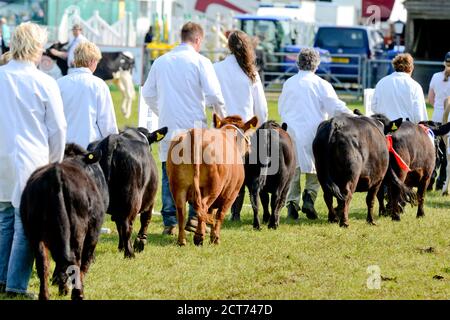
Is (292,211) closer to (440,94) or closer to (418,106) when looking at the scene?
(418,106)

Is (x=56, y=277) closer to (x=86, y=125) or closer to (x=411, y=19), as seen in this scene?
(x=86, y=125)

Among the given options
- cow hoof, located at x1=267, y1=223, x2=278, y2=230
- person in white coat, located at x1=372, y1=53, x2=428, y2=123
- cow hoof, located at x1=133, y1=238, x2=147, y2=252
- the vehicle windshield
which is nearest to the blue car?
the vehicle windshield

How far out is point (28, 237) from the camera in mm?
7629

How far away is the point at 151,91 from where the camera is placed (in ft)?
Result: 37.5

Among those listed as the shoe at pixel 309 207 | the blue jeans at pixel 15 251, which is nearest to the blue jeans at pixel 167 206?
the shoe at pixel 309 207

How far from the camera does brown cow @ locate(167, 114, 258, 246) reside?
33.9 ft

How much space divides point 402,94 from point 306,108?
140 cm

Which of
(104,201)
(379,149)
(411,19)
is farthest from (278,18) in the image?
(104,201)

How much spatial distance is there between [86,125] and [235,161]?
1.71 m

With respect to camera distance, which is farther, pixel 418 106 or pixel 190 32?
pixel 418 106

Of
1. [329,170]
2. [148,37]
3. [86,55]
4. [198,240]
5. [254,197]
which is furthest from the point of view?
[148,37]

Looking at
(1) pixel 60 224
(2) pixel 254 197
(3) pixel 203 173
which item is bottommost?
(2) pixel 254 197

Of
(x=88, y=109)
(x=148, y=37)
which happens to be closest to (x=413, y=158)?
(x=88, y=109)

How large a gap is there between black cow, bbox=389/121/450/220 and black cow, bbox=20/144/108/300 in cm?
570
